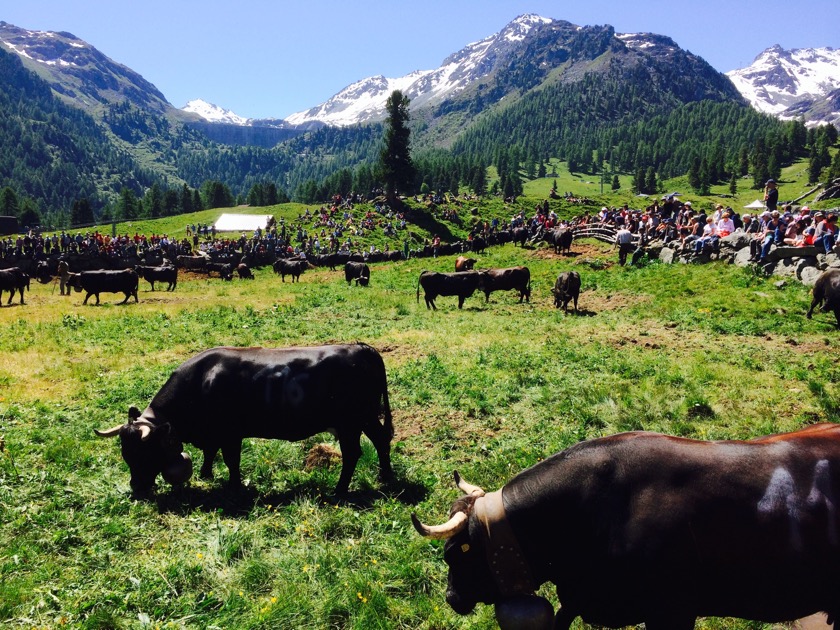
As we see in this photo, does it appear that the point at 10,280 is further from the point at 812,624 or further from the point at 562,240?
the point at 812,624

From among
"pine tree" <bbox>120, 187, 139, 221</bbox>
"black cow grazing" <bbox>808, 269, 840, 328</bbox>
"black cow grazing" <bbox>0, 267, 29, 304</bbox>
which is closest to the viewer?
"black cow grazing" <bbox>808, 269, 840, 328</bbox>

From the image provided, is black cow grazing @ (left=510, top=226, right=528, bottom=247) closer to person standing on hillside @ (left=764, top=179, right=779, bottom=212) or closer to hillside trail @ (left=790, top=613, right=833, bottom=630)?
person standing on hillside @ (left=764, top=179, right=779, bottom=212)

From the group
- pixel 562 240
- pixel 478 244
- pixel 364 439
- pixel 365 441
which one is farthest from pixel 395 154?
pixel 365 441

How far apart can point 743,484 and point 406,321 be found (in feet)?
59.8

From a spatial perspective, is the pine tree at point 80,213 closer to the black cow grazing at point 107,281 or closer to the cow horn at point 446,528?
the black cow grazing at point 107,281

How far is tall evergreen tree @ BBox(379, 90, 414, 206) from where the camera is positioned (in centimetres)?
8475

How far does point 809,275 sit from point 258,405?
1945 centimetres

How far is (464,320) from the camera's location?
21.2m

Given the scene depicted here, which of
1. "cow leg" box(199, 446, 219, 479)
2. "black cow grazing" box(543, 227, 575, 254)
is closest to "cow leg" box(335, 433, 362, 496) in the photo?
"cow leg" box(199, 446, 219, 479)

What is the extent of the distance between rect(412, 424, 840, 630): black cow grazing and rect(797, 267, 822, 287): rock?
17.4 m

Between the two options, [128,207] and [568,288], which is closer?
[568,288]

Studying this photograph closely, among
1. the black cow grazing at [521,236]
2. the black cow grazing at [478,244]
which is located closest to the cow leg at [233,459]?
the black cow grazing at [521,236]

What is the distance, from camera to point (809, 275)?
1792 centimetres

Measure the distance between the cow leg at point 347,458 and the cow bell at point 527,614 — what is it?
418cm
